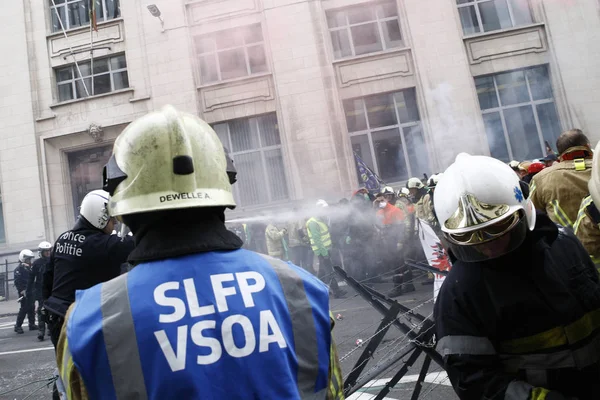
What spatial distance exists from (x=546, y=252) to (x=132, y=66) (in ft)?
52.0

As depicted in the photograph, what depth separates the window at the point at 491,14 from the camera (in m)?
13.8

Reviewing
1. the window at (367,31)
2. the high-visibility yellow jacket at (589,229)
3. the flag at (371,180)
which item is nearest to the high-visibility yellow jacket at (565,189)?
the high-visibility yellow jacket at (589,229)

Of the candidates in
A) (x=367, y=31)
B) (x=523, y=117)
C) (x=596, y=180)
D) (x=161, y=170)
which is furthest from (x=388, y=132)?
(x=161, y=170)

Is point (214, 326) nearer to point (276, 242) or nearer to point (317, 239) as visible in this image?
point (317, 239)

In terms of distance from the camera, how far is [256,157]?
47.3 ft

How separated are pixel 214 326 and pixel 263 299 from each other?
141 mm

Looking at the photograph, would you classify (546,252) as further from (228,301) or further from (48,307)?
(48,307)

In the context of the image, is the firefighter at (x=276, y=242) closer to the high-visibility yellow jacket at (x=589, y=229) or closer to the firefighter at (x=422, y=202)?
the firefighter at (x=422, y=202)

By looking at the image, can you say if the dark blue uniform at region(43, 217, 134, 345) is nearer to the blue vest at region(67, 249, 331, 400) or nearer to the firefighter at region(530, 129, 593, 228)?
the blue vest at region(67, 249, 331, 400)

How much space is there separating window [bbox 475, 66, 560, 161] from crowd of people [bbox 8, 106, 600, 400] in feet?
40.6

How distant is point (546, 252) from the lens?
161 cm

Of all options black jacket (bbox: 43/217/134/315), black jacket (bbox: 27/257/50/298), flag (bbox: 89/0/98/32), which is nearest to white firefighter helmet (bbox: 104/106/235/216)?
black jacket (bbox: 43/217/134/315)

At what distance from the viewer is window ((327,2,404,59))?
14.1 metres

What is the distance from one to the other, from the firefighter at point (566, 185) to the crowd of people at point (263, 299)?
82 centimetres
